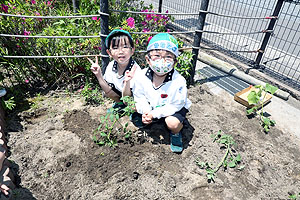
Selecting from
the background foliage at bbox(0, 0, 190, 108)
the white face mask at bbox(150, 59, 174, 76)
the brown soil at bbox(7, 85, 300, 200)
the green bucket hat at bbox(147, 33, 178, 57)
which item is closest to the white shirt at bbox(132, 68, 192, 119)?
the white face mask at bbox(150, 59, 174, 76)

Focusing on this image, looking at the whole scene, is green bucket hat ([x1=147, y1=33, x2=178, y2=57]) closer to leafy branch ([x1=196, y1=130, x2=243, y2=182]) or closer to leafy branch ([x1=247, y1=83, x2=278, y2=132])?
leafy branch ([x1=196, y1=130, x2=243, y2=182])

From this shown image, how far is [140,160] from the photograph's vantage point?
2.38 m

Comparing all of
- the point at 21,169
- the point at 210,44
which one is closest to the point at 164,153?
the point at 21,169

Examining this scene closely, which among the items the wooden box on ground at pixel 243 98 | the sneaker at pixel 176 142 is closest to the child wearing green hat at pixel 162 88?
the sneaker at pixel 176 142

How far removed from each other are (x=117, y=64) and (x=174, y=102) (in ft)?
2.71

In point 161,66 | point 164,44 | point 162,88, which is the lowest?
point 162,88

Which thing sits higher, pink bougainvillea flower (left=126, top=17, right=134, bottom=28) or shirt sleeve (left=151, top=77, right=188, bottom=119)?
pink bougainvillea flower (left=126, top=17, right=134, bottom=28)

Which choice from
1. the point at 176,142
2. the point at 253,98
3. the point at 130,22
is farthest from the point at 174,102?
the point at 130,22

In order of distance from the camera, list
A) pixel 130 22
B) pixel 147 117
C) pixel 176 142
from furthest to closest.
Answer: pixel 130 22 → pixel 176 142 → pixel 147 117

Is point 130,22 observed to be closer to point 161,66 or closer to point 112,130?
point 161,66

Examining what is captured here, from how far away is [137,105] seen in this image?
245 centimetres

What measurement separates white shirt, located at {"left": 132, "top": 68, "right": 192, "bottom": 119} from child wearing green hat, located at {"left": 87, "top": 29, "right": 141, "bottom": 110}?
6.1 inches

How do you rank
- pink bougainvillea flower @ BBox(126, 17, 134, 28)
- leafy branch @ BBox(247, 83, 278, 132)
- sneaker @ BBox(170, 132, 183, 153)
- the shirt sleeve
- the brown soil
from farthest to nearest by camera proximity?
pink bougainvillea flower @ BBox(126, 17, 134, 28) → leafy branch @ BBox(247, 83, 278, 132) → sneaker @ BBox(170, 132, 183, 153) → the shirt sleeve → the brown soil

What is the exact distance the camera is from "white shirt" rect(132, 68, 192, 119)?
7.71ft
